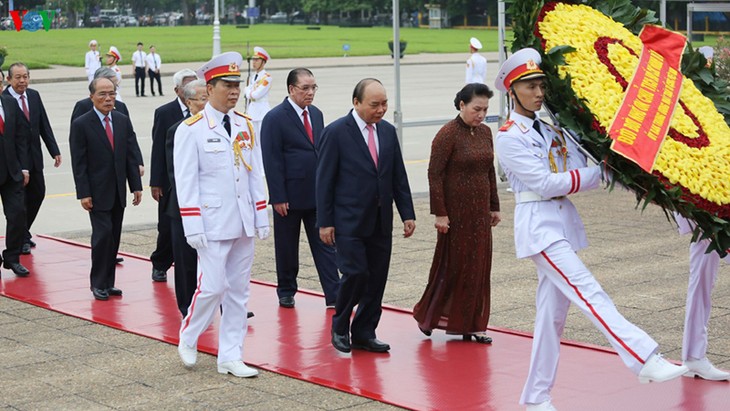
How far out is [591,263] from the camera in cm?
1117

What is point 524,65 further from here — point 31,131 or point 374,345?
point 31,131

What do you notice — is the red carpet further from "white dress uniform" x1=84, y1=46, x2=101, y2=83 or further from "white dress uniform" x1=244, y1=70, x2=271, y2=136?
"white dress uniform" x1=84, y1=46, x2=101, y2=83

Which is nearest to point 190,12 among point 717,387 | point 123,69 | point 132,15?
point 132,15

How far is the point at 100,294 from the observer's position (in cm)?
1004

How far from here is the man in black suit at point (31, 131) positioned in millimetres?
11758

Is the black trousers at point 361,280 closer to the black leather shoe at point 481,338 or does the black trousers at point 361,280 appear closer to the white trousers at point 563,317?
the black leather shoe at point 481,338

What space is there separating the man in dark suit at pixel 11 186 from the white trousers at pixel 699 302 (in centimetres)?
637

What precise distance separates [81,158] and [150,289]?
129cm

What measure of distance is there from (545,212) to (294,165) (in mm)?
3507

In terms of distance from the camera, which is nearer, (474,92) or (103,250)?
(474,92)

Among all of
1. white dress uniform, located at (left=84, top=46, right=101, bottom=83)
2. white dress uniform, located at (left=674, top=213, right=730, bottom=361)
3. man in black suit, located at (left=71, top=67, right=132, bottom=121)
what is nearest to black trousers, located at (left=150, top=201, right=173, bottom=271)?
man in black suit, located at (left=71, top=67, right=132, bottom=121)

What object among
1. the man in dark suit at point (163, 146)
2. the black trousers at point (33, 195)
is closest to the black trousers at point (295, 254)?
the man in dark suit at point (163, 146)

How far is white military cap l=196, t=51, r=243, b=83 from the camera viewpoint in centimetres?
765

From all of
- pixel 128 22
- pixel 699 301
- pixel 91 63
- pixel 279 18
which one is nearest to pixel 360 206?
pixel 699 301
